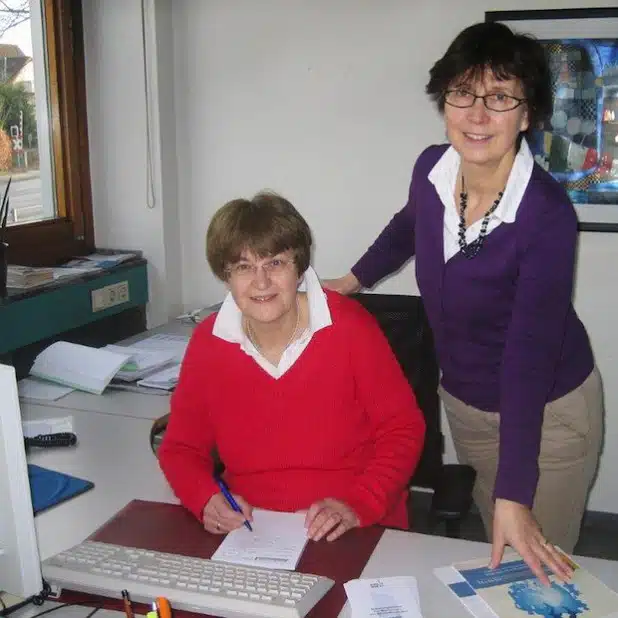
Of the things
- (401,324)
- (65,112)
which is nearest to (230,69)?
(65,112)

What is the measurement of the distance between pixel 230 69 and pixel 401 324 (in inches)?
60.7

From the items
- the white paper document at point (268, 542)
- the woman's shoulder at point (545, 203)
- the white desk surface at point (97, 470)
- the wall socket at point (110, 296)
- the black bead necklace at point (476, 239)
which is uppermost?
the woman's shoulder at point (545, 203)

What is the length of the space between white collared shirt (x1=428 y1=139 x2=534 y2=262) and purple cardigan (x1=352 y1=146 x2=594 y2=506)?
0.04ft

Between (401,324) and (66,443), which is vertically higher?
(401,324)

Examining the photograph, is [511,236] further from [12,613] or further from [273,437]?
[12,613]

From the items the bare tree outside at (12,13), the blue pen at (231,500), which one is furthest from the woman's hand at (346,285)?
the bare tree outside at (12,13)

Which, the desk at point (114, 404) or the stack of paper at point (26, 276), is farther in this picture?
the stack of paper at point (26, 276)

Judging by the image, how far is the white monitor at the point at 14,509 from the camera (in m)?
1.05

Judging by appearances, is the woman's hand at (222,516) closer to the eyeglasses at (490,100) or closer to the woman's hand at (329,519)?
the woman's hand at (329,519)

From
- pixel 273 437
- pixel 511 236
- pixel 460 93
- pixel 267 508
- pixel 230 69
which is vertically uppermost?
pixel 230 69

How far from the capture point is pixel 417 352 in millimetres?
1905

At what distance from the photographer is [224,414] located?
1.62 m

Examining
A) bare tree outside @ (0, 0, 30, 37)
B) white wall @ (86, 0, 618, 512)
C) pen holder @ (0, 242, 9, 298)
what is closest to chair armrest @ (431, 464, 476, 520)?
white wall @ (86, 0, 618, 512)

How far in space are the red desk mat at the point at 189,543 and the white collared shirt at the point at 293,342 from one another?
328 millimetres
